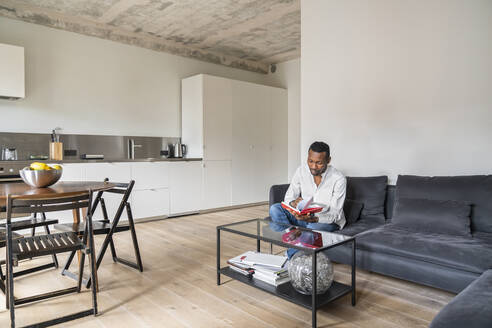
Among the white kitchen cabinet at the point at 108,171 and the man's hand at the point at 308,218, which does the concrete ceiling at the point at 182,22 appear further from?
the man's hand at the point at 308,218

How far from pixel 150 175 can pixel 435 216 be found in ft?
12.5

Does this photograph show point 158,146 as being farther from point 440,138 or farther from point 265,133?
point 440,138

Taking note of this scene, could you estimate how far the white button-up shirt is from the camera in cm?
296

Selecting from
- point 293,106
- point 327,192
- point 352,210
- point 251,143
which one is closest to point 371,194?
point 352,210

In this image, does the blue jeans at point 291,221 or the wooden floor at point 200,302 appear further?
the blue jeans at point 291,221

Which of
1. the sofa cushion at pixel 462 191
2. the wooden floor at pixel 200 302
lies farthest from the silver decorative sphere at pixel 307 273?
the sofa cushion at pixel 462 191

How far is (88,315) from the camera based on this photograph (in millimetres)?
2154

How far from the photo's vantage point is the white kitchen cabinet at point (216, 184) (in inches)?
229

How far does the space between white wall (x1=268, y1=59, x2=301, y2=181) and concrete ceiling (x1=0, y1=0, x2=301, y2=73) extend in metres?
0.64

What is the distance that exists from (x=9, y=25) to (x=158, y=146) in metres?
2.60

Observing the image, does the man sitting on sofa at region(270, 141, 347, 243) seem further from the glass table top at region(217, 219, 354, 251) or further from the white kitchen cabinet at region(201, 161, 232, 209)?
the white kitchen cabinet at region(201, 161, 232, 209)

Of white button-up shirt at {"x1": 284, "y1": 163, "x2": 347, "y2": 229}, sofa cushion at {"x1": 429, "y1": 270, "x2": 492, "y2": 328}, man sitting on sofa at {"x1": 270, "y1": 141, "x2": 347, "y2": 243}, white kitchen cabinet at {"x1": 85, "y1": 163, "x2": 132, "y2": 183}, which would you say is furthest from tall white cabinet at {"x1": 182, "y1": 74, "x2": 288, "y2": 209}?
sofa cushion at {"x1": 429, "y1": 270, "x2": 492, "y2": 328}

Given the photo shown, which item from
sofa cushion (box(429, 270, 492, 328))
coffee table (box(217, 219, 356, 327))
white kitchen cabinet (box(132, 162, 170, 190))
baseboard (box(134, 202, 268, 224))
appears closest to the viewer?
sofa cushion (box(429, 270, 492, 328))

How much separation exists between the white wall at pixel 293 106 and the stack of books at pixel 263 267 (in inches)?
182
